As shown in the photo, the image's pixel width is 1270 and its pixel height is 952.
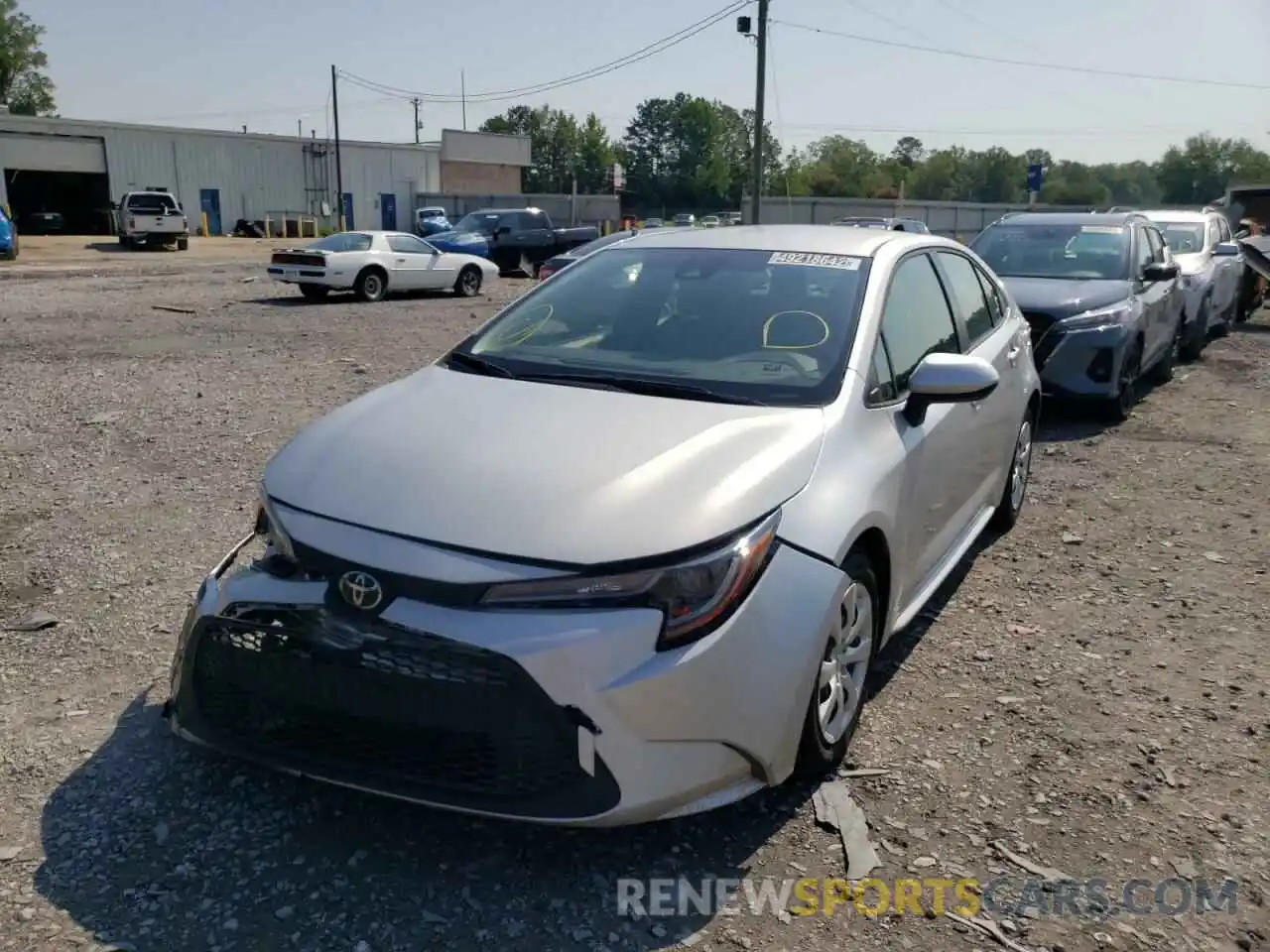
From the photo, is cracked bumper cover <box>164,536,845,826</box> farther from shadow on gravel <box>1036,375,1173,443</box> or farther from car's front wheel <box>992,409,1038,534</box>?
shadow on gravel <box>1036,375,1173,443</box>

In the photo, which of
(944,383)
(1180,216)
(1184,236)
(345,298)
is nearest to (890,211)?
(345,298)

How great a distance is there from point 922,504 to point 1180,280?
8617 mm

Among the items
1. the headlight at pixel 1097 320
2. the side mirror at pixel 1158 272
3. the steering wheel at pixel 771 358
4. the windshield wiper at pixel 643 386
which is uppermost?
the side mirror at pixel 1158 272

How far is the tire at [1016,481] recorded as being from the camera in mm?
5586

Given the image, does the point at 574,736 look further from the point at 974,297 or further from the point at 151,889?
the point at 974,297

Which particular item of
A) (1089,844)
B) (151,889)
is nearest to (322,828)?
(151,889)

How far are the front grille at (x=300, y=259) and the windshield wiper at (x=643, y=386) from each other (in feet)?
54.2

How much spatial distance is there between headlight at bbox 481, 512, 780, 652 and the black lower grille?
184mm

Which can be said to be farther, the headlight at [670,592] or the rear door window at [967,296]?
the rear door window at [967,296]

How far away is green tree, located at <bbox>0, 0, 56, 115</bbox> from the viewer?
79.2 metres

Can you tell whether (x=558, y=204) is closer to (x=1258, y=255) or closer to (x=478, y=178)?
(x=478, y=178)

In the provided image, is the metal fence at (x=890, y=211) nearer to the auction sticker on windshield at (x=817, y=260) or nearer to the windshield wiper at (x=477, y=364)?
the auction sticker on windshield at (x=817, y=260)

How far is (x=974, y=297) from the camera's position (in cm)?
511

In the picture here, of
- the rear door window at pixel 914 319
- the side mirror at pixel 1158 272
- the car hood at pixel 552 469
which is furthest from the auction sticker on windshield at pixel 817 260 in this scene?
the side mirror at pixel 1158 272
